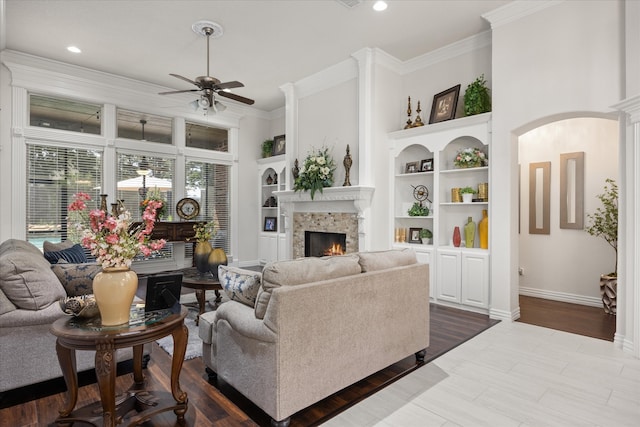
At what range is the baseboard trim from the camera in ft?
15.1

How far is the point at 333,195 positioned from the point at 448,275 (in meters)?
2.07

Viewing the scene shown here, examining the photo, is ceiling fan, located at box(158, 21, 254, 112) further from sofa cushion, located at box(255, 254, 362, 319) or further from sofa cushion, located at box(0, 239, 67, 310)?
sofa cushion, located at box(255, 254, 362, 319)

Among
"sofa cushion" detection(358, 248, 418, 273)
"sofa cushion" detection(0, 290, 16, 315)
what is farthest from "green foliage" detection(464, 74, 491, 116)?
"sofa cushion" detection(0, 290, 16, 315)

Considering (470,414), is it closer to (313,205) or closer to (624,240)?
(624,240)

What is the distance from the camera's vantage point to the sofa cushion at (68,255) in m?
3.53

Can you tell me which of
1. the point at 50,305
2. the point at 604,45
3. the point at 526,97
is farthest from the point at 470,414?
the point at 604,45

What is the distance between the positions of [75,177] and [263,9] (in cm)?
414

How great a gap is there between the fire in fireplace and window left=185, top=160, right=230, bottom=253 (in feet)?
7.23

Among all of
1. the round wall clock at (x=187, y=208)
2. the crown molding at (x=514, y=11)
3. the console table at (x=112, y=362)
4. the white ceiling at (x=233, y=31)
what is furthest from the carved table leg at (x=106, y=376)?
the round wall clock at (x=187, y=208)

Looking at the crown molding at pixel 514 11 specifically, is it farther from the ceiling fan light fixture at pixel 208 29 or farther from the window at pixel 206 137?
the window at pixel 206 137

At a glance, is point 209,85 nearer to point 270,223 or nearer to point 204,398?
point 204,398

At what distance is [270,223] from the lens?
305 inches

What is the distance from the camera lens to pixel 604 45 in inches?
134

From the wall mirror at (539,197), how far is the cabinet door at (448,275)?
1.58m
